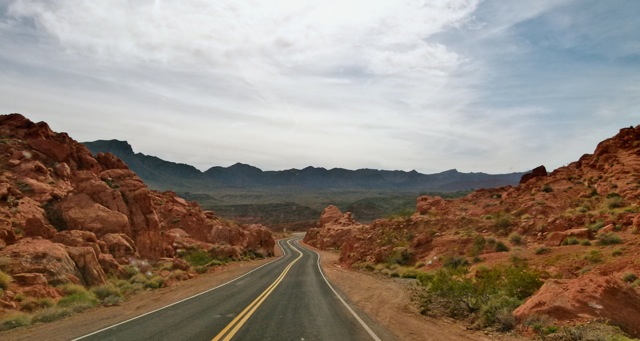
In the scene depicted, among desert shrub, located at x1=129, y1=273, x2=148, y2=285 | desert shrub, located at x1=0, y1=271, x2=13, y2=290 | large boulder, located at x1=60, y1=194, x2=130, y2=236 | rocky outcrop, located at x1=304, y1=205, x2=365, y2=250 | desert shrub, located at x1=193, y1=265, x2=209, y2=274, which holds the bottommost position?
rocky outcrop, located at x1=304, y1=205, x2=365, y2=250

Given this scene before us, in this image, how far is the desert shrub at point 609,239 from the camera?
20.8 metres

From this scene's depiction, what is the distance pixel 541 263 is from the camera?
20297mm

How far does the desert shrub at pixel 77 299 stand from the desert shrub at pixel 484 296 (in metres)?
13.1

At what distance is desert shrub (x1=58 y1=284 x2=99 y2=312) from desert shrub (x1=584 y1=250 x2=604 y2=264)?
22220mm

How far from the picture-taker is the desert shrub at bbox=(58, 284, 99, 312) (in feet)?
49.1

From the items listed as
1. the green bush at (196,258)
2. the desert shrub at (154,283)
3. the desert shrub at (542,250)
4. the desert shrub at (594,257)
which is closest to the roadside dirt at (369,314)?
the desert shrub at (154,283)

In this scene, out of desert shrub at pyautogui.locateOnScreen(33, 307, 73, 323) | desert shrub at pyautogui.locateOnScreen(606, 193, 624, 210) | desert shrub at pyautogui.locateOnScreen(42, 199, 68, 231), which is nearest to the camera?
desert shrub at pyautogui.locateOnScreen(33, 307, 73, 323)

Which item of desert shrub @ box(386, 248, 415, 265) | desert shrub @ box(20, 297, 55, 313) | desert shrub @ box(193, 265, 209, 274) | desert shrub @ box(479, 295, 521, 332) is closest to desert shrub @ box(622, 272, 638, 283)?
desert shrub @ box(479, 295, 521, 332)

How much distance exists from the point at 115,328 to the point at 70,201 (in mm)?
19185

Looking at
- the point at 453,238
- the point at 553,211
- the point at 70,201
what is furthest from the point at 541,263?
the point at 70,201

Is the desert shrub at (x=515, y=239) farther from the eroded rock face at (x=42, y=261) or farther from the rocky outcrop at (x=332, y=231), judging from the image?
the rocky outcrop at (x=332, y=231)

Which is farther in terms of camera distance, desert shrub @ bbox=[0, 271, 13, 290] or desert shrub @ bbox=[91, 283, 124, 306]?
desert shrub @ bbox=[91, 283, 124, 306]

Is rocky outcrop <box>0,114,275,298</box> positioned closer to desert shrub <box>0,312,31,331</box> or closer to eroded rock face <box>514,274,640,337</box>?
desert shrub <box>0,312,31,331</box>

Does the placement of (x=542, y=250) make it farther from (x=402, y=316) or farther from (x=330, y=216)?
(x=330, y=216)
